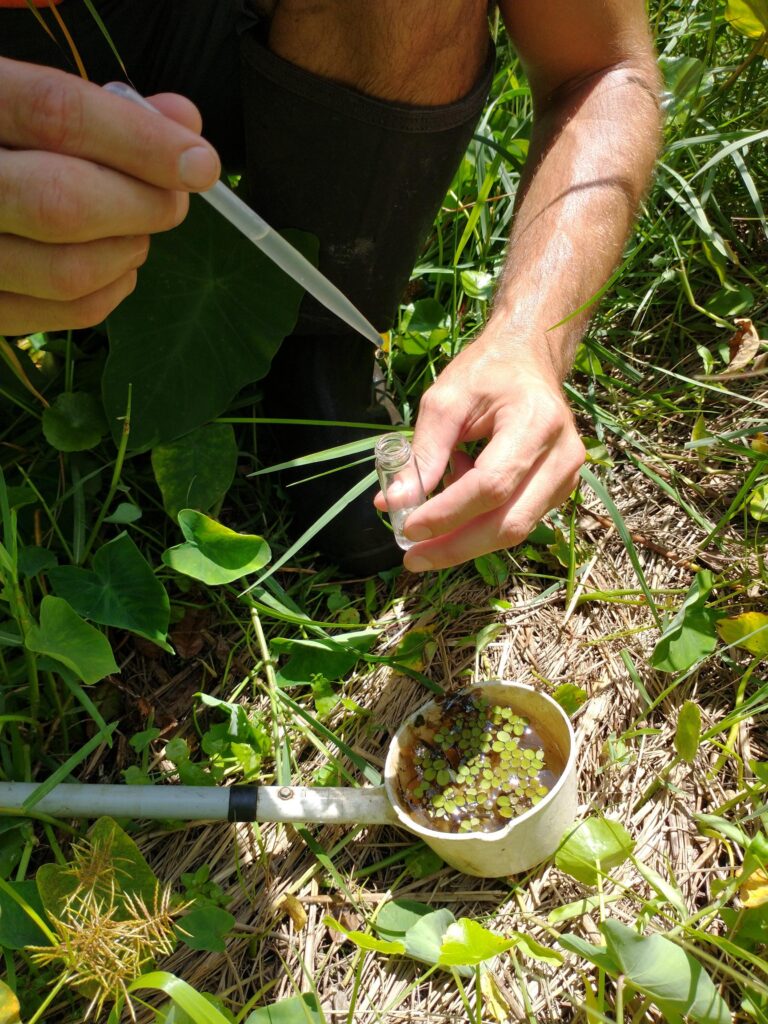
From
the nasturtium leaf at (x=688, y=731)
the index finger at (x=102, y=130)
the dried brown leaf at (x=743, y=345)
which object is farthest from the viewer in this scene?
the dried brown leaf at (x=743, y=345)

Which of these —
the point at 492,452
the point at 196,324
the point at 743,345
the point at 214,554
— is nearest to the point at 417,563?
the point at 492,452

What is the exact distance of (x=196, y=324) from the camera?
1.27m

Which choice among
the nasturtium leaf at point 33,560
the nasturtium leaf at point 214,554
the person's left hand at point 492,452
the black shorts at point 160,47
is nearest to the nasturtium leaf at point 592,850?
the person's left hand at point 492,452

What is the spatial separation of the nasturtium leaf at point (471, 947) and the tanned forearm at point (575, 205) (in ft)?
2.09

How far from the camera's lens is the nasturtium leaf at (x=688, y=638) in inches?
46.4

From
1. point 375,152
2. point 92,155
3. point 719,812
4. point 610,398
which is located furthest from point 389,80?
point 719,812

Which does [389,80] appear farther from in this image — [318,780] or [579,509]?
[318,780]

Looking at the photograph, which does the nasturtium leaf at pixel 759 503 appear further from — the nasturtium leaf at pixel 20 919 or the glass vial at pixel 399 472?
the nasturtium leaf at pixel 20 919

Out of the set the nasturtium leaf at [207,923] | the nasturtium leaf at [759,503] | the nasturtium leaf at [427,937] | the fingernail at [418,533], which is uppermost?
the fingernail at [418,533]

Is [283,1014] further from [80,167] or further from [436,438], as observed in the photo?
[80,167]

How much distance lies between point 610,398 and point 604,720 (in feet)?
1.94

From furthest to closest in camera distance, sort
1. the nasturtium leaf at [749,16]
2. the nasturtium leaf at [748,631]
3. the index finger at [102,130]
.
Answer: the nasturtium leaf at [749,16]
the nasturtium leaf at [748,631]
the index finger at [102,130]

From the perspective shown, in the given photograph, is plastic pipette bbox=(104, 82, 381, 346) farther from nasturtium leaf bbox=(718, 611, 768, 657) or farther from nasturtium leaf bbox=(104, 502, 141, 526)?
nasturtium leaf bbox=(718, 611, 768, 657)

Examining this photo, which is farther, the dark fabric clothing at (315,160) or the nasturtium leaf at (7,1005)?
the dark fabric clothing at (315,160)
